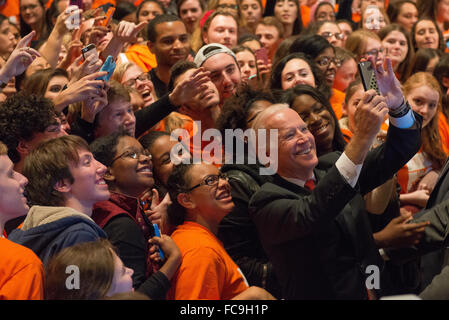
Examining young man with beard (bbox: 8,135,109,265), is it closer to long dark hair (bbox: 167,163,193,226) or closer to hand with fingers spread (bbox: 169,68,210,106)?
long dark hair (bbox: 167,163,193,226)

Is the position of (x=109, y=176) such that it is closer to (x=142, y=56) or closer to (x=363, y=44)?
(x=142, y=56)

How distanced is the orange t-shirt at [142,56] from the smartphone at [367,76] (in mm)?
2902

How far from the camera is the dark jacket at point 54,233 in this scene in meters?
2.76

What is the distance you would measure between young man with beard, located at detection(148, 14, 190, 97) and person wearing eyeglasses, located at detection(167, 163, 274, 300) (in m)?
1.92

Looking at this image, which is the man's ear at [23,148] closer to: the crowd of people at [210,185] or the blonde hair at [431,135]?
the crowd of people at [210,185]

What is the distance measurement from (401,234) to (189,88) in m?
1.34

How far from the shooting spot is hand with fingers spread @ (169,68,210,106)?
411 centimetres

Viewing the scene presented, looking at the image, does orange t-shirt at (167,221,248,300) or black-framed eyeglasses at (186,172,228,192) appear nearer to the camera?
orange t-shirt at (167,221,248,300)

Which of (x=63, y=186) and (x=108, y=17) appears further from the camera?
(x=108, y=17)

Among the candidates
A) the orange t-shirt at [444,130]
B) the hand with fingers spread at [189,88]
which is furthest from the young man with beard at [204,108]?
the orange t-shirt at [444,130]

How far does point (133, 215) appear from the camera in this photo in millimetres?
3311

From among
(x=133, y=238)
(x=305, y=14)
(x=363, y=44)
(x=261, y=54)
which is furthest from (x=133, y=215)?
(x=305, y=14)

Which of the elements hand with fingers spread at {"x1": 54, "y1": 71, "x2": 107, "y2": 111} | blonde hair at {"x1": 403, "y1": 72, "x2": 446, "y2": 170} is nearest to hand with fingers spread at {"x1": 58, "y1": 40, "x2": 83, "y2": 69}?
hand with fingers spread at {"x1": 54, "y1": 71, "x2": 107, "y2": 111}
